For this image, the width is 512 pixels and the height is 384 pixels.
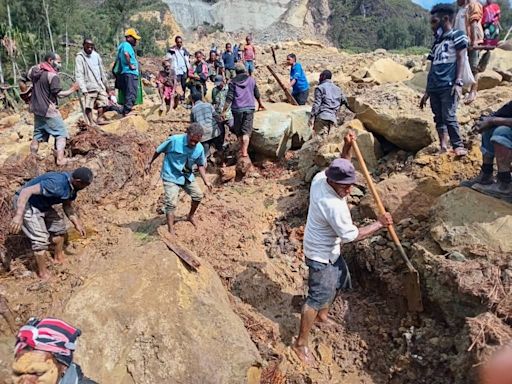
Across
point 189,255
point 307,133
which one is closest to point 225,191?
point 307,133

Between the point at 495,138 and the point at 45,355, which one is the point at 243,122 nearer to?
the point at 495,138

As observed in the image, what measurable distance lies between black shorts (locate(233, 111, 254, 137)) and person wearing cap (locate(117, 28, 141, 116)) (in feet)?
6.88

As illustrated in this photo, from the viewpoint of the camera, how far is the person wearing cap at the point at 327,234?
3275 millimetres

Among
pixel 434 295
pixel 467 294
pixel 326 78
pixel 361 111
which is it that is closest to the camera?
pixel 467 294

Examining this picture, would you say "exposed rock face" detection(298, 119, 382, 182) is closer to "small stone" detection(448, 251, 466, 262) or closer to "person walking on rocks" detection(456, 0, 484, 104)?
"person walking on rocks" detection(456, 0, 484, 104)

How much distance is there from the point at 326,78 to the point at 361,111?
960 millimetres

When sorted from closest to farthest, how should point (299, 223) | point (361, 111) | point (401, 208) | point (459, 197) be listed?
point (459, 197), point (401, 208), point (299, 223), point (361, 111)

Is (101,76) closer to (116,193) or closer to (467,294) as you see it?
(116,193)

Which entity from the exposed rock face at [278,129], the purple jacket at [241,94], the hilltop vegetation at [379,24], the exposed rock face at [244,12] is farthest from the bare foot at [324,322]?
the hilltop vegetation at [379,24]

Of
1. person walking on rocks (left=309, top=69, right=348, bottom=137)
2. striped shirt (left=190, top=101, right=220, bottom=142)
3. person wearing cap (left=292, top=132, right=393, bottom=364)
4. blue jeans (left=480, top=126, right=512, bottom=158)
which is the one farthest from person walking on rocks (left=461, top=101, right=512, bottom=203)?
striped shirt (left=190, top=101, right=220, bottom=142)

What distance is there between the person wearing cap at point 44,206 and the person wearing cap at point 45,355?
2671 millimetres

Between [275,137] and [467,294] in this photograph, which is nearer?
[467,294]

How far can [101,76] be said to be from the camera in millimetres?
6969

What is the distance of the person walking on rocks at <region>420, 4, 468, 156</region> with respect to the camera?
4.32 metres
